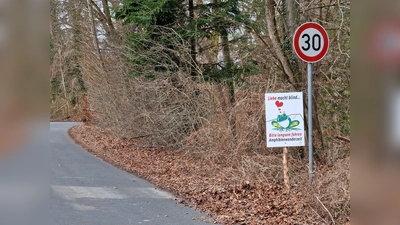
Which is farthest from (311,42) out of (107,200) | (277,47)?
(107,200)

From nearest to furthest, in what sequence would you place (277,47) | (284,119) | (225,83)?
(284,119), (277,47), (225,83)

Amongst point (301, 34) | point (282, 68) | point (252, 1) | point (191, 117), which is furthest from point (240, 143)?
point (252, 1)

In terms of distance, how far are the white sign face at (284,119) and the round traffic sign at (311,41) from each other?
83 centimetres

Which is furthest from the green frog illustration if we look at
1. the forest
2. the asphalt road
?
the asphalt road

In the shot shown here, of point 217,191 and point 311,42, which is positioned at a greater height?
Answer: point 311,42

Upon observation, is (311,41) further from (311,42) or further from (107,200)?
(107,200)

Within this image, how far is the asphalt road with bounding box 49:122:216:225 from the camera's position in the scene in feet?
21.3

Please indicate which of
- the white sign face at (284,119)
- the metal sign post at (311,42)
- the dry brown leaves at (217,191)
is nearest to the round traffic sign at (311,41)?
the metal sign post at (311,42)

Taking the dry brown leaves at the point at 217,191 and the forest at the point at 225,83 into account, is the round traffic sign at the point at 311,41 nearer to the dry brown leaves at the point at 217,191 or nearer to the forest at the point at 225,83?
the forest at the point at 225,83

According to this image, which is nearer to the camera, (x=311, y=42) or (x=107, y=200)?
(x=311, y=42)

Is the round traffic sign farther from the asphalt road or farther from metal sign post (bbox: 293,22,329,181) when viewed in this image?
the asphalt road

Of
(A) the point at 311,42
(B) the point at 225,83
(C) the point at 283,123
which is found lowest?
(C) the point at 283,123

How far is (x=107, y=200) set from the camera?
7.69 metres

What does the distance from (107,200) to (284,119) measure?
3.66 metres
